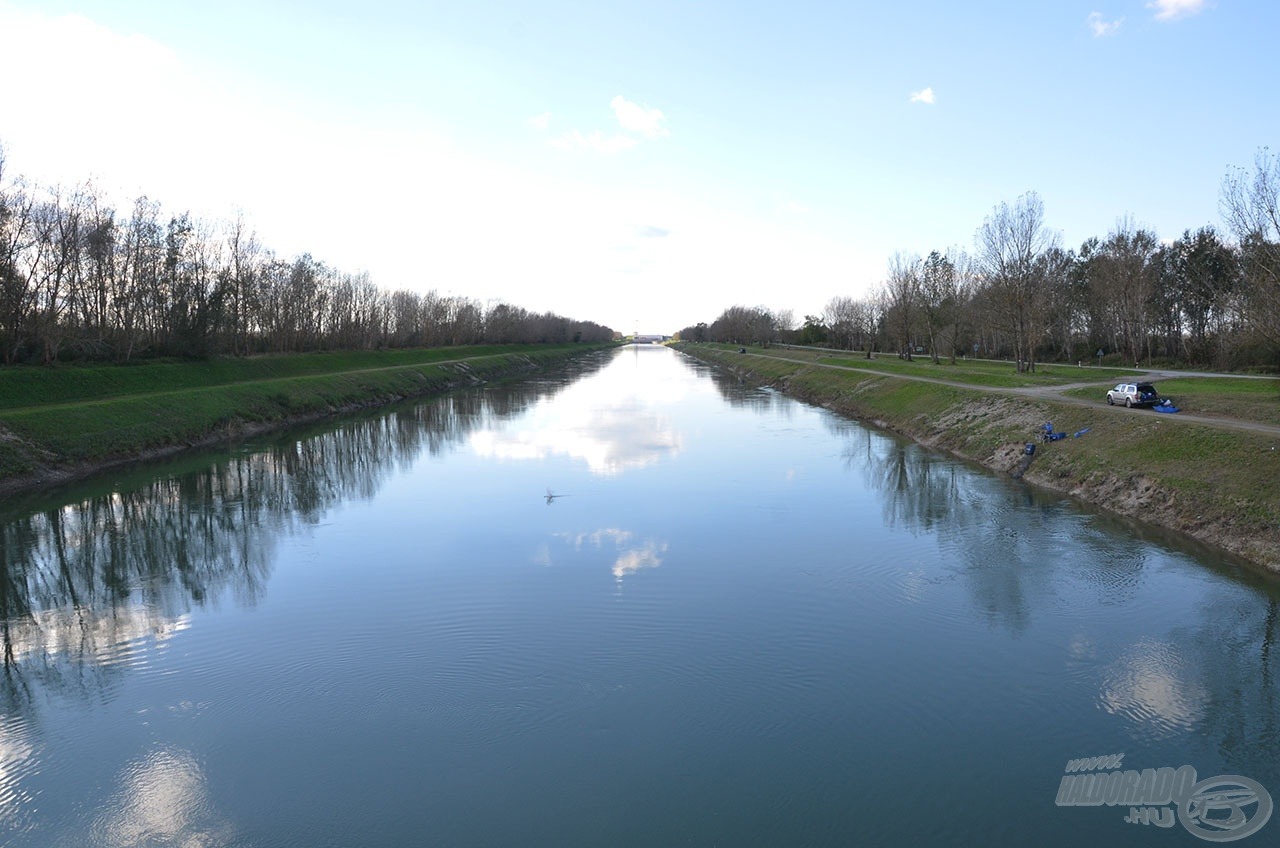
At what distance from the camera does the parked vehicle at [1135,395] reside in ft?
97.6

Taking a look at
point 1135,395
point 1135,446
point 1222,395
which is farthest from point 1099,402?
point 1135,446

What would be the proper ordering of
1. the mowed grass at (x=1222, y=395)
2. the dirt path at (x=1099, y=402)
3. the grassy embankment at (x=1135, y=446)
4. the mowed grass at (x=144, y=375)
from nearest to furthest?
the grassy embankment at (x=1135, y=446), the dirt path at (x=1099, y=402), the mowed grass at (x=1222, y=395), the mowed grass at (x=144, y=375)

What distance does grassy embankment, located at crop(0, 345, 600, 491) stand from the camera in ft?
95.0

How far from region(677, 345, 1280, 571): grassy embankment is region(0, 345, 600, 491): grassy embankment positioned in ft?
116

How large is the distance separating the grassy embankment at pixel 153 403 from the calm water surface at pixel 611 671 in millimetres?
6818

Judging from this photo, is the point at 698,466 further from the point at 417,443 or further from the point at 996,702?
the point at 996,702

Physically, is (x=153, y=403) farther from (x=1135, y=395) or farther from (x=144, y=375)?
(x=1135, y=395)

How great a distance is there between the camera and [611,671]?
11.8m

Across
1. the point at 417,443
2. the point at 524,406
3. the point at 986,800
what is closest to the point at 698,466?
the point at 417,443

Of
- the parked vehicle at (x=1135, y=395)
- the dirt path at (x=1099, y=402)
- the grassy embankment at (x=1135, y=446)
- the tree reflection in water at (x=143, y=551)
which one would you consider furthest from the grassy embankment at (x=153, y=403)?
the parked vehicle at (x=1135, y=395)

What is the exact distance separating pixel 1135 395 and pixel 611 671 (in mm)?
27551

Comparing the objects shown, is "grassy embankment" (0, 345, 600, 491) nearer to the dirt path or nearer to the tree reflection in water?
the tree reflection in water

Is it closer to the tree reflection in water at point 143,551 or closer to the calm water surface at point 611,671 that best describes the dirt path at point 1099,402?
the calm water surface at point 611,671

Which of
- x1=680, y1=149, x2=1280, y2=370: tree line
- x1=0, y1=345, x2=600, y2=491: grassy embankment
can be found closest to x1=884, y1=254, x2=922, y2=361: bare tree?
x1=680, y1=149, x2=1280, y2=370: tree line
